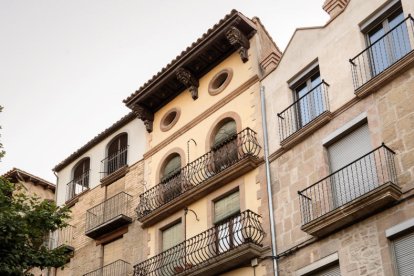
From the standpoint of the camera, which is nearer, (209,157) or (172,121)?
(209,157)

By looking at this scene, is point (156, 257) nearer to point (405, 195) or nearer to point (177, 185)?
point (177, 185)

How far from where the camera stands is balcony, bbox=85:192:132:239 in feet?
77.9

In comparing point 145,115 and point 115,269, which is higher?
point 145,115

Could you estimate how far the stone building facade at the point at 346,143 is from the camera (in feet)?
48.7

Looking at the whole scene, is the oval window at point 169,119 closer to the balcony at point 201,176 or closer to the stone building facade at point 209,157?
the stone building facade at point 209,157

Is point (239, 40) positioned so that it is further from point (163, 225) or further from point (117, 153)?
point (117, 153)

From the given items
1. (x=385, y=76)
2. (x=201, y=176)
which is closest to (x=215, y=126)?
(x=201, y=176)

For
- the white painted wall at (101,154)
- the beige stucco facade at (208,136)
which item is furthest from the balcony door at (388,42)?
the white painted wall at (101,154)

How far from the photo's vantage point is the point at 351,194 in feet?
53.0

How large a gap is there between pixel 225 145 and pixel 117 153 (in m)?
6.92

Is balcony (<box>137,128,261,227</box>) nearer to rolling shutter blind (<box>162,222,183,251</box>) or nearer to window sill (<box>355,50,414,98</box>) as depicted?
rolling shutter blind (<box>162,222,183,251</box>)

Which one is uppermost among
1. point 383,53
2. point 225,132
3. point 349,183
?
point 225,132

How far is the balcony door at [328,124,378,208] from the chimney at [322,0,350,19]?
3.82 meters

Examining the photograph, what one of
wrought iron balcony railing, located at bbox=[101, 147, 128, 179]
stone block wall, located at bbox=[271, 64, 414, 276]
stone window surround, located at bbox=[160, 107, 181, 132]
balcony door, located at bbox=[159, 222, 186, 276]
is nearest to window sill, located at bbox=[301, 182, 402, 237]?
stone block wall, located at bbox=[271, 64, 414, 276]
